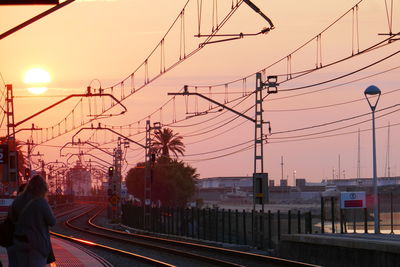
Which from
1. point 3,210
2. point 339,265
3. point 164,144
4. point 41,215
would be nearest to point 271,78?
point 3,210

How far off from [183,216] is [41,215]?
43.7 meters

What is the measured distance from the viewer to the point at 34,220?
13109 millimetres

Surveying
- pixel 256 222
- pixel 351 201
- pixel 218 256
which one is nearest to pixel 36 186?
pixel 218 256

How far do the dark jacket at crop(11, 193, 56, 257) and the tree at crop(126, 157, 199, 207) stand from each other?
87.9 metres

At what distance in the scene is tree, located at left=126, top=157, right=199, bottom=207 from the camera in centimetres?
10438

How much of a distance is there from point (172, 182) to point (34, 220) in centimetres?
9199

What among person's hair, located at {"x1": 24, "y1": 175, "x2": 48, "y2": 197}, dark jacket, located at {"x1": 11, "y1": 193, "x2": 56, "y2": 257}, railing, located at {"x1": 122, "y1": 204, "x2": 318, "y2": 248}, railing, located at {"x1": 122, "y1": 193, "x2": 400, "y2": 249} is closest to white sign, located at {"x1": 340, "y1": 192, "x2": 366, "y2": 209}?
railing, located at {"x1": 122, "y1": 193, "x2": 400, "y2": 249}

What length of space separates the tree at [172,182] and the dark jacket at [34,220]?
8790cm

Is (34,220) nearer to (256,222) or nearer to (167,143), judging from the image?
(256,222)

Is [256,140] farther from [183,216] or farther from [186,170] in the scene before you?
[186,170]

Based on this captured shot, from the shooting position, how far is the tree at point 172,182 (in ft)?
342

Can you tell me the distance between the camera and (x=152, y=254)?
37000 millimetres

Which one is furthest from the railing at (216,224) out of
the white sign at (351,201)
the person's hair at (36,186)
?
the person's hair at (36,186)

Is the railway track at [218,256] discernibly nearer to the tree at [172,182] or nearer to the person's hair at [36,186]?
the person's hair at [36,186]
